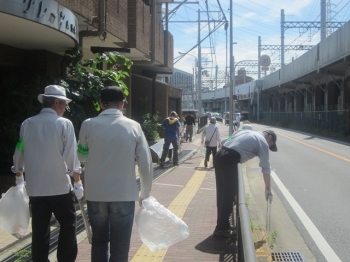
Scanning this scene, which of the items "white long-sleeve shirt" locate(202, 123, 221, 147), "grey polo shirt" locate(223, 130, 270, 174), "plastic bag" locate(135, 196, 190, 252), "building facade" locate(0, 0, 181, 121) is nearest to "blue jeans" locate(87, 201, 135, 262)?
"plastic bag" locate(135, 196, 190, 252)

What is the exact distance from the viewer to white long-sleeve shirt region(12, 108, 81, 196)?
4836 mm

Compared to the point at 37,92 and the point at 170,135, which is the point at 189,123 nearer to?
the point at 170,135

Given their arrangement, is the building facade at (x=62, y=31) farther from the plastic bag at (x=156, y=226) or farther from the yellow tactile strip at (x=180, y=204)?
the plastic bag at (x=156, y=226)

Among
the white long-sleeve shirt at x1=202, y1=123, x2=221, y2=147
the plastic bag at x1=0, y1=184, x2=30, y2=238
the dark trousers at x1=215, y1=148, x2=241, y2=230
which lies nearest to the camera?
the plastic bag at x1=0, y1=184, x2=30, y2=238

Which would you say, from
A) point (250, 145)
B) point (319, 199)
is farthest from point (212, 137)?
point (250, 145)

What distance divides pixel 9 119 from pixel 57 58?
6.74 feet

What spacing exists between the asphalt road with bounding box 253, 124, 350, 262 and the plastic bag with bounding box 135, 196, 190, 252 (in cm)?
292

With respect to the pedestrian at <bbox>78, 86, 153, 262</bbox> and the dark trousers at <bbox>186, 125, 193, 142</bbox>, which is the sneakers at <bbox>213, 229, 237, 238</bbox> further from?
the dark trousers at <bbox>186, 125, 193, 142</bbox>

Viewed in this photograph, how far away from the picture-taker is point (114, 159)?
435 centimetres

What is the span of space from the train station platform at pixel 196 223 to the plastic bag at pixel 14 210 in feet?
4.22

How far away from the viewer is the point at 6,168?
8.85m

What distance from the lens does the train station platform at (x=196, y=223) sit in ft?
20.9

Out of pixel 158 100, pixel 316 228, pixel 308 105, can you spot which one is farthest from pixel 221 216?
pixel 308 105

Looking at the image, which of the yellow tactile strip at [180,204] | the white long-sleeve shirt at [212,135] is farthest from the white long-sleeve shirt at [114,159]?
the white long-sleeve shirt at [212,135]
